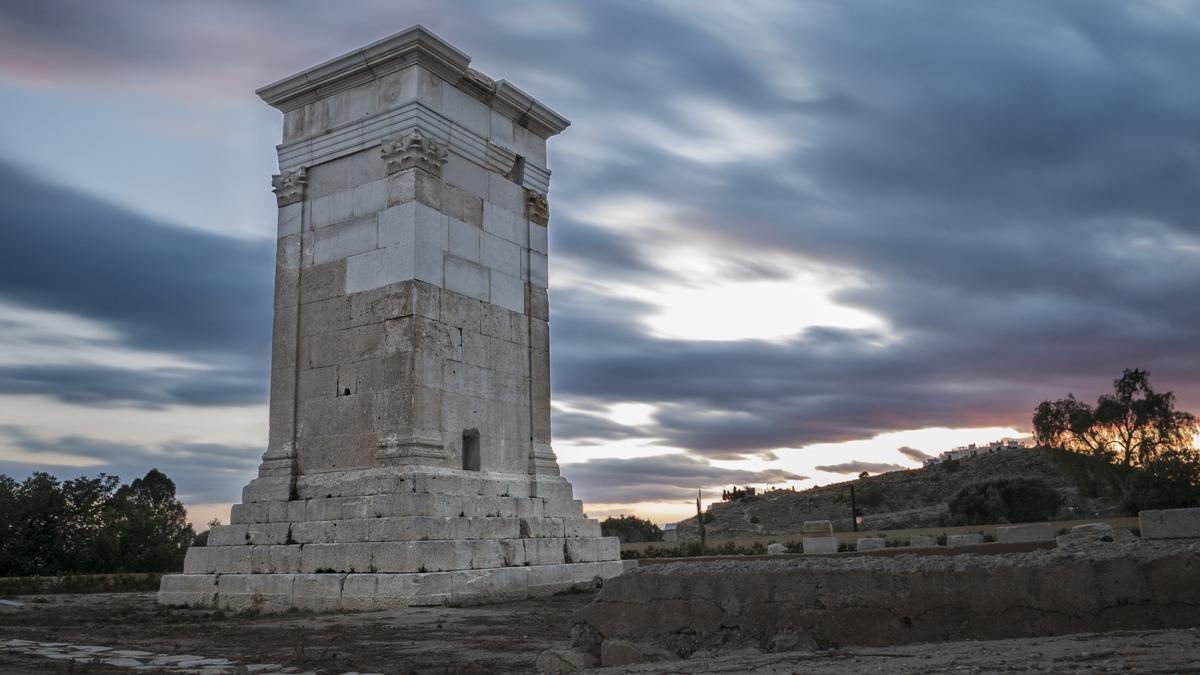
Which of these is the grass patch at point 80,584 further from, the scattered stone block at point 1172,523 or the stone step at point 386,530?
the scattered stone block at point 1172,523

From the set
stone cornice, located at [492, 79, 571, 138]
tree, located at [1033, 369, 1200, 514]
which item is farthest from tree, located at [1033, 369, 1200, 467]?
stone cornice, located at [492, 79, 571, 138]

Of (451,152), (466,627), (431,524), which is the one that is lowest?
(466,627)

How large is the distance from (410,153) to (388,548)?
5361mm

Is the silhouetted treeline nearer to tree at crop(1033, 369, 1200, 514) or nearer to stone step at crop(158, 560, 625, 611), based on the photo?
stone step at crop(158, 560, 625, 611)

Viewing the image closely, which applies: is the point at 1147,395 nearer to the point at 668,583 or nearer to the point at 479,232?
the point at 479,232

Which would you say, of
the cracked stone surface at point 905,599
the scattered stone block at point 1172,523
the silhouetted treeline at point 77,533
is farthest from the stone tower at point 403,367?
the scattered stone block at point 1172,523

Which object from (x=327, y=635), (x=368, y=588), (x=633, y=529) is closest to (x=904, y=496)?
(x=633, y=529)

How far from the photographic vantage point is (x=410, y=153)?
12914 millimetres

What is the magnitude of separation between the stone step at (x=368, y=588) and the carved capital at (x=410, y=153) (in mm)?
5537

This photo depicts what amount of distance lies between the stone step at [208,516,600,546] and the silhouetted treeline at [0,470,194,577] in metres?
8.40

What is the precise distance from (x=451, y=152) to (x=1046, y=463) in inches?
2154

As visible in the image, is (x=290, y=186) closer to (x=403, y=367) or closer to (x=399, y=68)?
(x=399, y=68)

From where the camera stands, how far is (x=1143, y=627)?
4691 mm

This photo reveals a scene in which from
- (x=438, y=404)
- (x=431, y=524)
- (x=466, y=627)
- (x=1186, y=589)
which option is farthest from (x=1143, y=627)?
(x=438, y=404)
